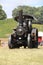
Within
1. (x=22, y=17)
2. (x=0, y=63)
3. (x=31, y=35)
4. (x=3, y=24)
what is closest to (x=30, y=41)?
(x=31, y=35)

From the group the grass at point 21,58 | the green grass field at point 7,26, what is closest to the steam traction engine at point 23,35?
the grass at point 21,58

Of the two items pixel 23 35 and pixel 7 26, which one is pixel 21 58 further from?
pixel 7 26

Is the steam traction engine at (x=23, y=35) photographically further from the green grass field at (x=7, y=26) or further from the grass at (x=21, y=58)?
the green grass field at (x=7, y=26)

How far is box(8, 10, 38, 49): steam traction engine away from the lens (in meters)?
22.9

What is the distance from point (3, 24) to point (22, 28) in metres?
89.1

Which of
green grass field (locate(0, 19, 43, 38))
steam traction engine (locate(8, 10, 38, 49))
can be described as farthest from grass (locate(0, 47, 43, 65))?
green grass field (locate(0, 19, 43, 38))

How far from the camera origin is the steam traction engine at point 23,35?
22884 millimetres

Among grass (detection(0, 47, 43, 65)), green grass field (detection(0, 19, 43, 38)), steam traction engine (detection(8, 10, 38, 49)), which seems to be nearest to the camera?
grass (detection(0, 47, 43, 65))

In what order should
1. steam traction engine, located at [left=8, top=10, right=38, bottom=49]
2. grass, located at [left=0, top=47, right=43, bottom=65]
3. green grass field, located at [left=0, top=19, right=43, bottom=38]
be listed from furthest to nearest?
green grass field, located at [left=0, top=19, right=43, bottom=38] → steam traction engine, located at [left=8, top=10, right=38, bottom=49] → grass, located at [left=0, top=47, right=43, bottom=65]

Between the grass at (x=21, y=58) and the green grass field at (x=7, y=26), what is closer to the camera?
the grass at (x=21, y=58)

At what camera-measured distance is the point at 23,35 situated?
915 inches

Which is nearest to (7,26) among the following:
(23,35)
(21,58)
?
(23,35)

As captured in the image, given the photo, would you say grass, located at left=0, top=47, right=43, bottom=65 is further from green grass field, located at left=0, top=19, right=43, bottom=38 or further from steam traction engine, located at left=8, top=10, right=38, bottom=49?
green grass field, located at left=0, top=19, right=43, bottom=38

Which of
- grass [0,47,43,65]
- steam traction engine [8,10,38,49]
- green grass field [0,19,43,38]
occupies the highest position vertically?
grass [0,47,43,65]
